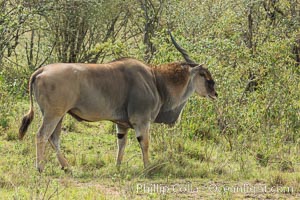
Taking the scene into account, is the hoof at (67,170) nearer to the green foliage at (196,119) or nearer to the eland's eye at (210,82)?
the green foliage at (196,119)

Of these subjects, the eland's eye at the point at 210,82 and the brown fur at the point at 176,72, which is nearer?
the brown fur at the point at 176,72

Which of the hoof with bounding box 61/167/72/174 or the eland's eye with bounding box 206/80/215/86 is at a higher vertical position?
the eland's eye with bounding box 206/80/215/86

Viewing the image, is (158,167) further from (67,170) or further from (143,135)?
(67,170)

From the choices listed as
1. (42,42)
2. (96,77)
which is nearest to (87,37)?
(42,42)

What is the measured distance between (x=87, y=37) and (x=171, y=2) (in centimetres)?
231

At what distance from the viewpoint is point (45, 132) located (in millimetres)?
7102

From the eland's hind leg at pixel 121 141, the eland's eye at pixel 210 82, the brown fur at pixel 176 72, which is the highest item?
the brown fur at pixel 176 72

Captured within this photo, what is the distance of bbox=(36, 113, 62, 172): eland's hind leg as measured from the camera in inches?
278

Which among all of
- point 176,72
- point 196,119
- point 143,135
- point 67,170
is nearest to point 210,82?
point 176,72

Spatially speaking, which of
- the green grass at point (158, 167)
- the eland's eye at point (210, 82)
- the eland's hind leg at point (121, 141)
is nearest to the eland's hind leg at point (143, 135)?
the green grass at point (158, 167)

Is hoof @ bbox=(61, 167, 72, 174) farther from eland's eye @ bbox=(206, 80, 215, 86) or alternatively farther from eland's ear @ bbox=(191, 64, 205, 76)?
eland's eye @ bbox=(206, 80, 215, 86)

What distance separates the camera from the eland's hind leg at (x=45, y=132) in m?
7.07

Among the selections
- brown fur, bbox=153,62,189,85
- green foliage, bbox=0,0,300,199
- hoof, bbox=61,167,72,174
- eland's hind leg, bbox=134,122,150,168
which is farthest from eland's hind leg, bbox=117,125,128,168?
brown fur, bbox=153,62,189,85

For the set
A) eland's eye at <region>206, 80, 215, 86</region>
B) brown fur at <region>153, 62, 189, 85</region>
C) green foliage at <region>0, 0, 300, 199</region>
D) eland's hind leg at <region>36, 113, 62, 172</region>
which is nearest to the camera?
green foliage at <region>0, 0, 300, 199</region>
